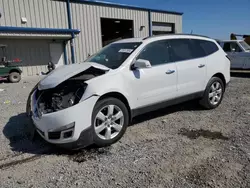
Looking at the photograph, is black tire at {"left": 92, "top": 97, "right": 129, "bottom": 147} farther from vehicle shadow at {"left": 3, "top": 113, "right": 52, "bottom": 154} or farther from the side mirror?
vehicle shadow at {"left": 3, "top": 113, "right": 52, "bottom": 154}

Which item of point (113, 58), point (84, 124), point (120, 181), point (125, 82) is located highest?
point (113, 58)

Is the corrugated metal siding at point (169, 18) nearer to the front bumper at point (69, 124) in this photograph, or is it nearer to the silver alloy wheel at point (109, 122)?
the silver alloy wheel at point (109, 122)

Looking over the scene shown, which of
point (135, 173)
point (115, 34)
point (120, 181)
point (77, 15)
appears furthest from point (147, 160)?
→ point (115, 34)

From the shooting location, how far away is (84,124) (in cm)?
321

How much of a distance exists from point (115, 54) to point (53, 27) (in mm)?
12959

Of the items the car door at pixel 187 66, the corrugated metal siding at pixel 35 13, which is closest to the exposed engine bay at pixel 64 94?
the car door at pixel 187 66

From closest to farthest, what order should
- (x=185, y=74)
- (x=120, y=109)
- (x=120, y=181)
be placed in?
(x=120, y=181) < (x=120, y=109) < (x=185, y=74)

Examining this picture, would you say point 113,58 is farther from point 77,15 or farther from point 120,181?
point 77,15

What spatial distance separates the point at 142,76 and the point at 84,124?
1345 millimetres

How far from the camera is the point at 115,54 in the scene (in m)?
4.29

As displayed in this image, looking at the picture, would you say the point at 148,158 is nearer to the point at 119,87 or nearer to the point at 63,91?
the point at 119,87

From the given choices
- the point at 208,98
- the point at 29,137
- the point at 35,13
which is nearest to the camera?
the point at 29,137

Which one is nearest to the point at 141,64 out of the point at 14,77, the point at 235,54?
the point at 235,54

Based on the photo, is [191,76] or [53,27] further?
[53,27]
